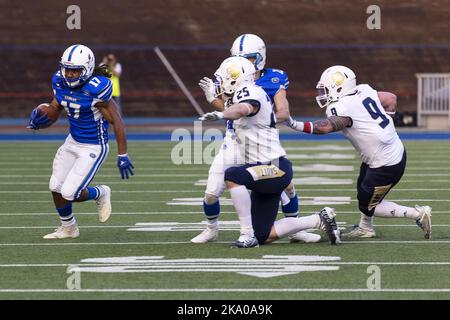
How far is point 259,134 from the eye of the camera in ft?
28.5

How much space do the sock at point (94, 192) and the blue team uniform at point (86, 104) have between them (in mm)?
364

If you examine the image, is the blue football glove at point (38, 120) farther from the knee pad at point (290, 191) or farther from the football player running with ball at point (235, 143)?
the knee pad at point (290, 191)

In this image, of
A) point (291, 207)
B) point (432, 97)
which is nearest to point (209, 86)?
point (291, 207)

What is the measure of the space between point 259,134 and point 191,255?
1050 mm

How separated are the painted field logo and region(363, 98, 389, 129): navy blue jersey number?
139cm

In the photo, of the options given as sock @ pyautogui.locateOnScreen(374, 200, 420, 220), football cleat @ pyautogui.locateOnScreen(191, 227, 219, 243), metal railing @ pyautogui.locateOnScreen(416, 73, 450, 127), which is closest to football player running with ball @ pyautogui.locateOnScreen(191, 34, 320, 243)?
football cleat @ pyautogui.locateOnScreen(191, 227, 219, 243)

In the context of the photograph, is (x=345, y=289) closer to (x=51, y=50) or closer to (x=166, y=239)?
(x=166, y=239)

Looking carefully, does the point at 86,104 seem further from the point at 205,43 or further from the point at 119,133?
the point at 205,43

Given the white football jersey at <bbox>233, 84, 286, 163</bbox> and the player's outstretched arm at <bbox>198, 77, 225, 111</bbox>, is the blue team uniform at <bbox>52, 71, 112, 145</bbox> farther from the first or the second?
the white football jersey at <bbox>233, 84, 286, 163</bbox>

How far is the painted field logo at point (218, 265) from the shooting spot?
764cm

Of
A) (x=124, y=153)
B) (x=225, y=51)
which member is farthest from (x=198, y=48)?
(x=124, y=153)

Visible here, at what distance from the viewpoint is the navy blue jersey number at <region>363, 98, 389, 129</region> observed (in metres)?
9.00

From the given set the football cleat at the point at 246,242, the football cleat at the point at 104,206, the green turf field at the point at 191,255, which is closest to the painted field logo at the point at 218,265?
the green turf field at the point at 191,255
